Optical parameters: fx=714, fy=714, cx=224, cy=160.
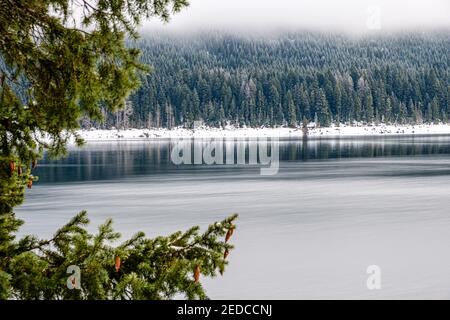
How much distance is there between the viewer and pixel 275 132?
177500 millimetres

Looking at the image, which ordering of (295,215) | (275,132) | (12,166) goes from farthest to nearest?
(275,132)
(295,215)
(12,166)

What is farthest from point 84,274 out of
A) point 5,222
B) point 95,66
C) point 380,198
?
point 380,198

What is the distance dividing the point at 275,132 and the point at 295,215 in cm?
A: 15129

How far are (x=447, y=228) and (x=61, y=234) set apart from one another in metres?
18.1

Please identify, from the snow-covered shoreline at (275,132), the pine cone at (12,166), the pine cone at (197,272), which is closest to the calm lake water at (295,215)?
the pine cone at (197,272)

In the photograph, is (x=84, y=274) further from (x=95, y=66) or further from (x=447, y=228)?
(x=447, y=228)

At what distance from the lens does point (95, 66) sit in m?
6.09

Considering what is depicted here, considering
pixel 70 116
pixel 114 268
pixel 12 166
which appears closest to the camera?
pixel 70 116

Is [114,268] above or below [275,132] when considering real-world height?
below

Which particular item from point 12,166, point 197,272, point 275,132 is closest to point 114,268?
point 197,272

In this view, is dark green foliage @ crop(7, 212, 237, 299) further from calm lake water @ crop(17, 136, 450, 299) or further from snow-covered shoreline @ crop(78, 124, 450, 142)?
snow-covered shoreline @ crop(78, 124, 450, 142)

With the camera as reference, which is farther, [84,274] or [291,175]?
[291,175]

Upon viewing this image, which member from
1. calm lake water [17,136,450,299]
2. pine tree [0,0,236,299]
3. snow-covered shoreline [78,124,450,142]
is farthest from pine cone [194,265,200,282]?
snow-covered shoreline [78,124,450,142]

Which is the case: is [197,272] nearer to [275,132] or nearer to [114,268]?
[114,268]
